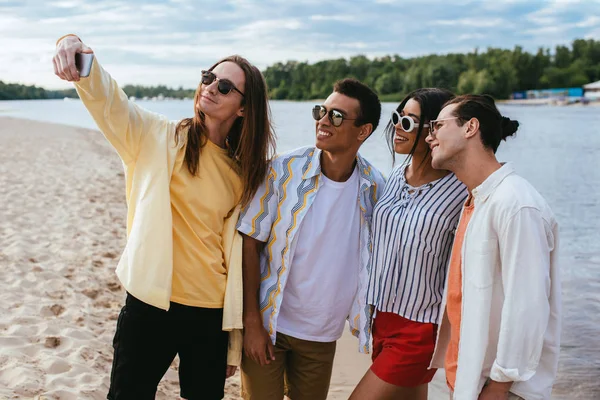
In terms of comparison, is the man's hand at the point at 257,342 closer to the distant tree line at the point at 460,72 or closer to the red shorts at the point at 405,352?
the red shorts at the point at 405,352

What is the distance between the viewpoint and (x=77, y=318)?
5418 millimetres

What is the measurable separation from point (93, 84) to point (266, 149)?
3.18ft

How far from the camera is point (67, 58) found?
252 cm

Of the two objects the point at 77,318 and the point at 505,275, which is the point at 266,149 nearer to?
the point at 505,275

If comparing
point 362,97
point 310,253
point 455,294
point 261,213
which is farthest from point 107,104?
point 455,294

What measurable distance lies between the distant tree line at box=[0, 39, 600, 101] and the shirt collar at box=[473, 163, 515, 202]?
6651 cm

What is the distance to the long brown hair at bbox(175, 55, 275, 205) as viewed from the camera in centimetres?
310

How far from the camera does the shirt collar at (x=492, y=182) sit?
2.48m

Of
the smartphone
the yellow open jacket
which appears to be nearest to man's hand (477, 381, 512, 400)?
the yellow open jacket

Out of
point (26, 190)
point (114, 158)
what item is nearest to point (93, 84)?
point (26, 190)

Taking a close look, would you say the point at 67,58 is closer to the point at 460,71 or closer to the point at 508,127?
the point at 508,127

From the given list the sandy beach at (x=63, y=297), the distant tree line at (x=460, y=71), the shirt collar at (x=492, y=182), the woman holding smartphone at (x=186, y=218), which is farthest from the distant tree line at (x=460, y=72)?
the shirt collar at (x=492, y=182)

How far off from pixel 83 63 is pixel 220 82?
2.47ft

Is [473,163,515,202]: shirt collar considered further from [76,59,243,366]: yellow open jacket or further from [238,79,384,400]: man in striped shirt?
[76,59,243,366]: yellow open jacket
